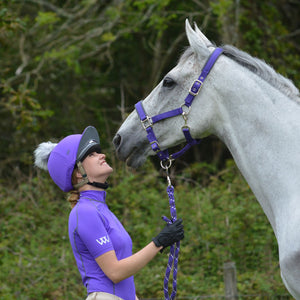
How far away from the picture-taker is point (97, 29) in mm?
8695

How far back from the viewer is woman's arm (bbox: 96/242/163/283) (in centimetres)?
234

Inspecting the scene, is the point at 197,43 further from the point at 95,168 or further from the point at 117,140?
the point at 95,168

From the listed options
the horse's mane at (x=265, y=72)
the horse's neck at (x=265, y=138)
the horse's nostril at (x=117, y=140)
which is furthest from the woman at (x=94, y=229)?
the horse's mane at (x=265, y=72)

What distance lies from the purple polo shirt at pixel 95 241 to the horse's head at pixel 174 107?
0.40 metres

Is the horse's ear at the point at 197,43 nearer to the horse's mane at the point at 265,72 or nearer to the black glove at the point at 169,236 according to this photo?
the horse's mane at the point at 265,72

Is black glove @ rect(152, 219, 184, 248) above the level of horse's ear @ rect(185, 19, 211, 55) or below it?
below

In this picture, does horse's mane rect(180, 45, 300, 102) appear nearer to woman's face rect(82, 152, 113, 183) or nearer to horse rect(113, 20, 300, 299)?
horse rect(113, 20, 300, 299)

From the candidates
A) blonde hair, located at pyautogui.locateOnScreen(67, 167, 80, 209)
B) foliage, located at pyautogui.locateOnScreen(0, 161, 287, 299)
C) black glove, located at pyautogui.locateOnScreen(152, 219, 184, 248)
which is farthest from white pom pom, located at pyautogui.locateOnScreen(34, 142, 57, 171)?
foliage, located at pyautogui.locateOnScreen(0, 161, 287, 299)

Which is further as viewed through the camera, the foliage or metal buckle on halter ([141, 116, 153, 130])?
the foliage

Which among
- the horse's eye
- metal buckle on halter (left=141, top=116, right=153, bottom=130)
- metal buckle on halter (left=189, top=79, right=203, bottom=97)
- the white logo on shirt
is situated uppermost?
the horse's eye

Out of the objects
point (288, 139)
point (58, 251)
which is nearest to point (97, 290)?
point (288, 139)

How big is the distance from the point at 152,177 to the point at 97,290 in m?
4.20

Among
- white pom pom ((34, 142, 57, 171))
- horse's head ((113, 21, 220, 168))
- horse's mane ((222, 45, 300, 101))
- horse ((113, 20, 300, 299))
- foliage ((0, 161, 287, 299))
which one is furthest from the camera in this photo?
foliage ((0, 161, 287, 299))

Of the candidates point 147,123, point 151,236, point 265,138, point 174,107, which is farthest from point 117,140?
point 151,236
